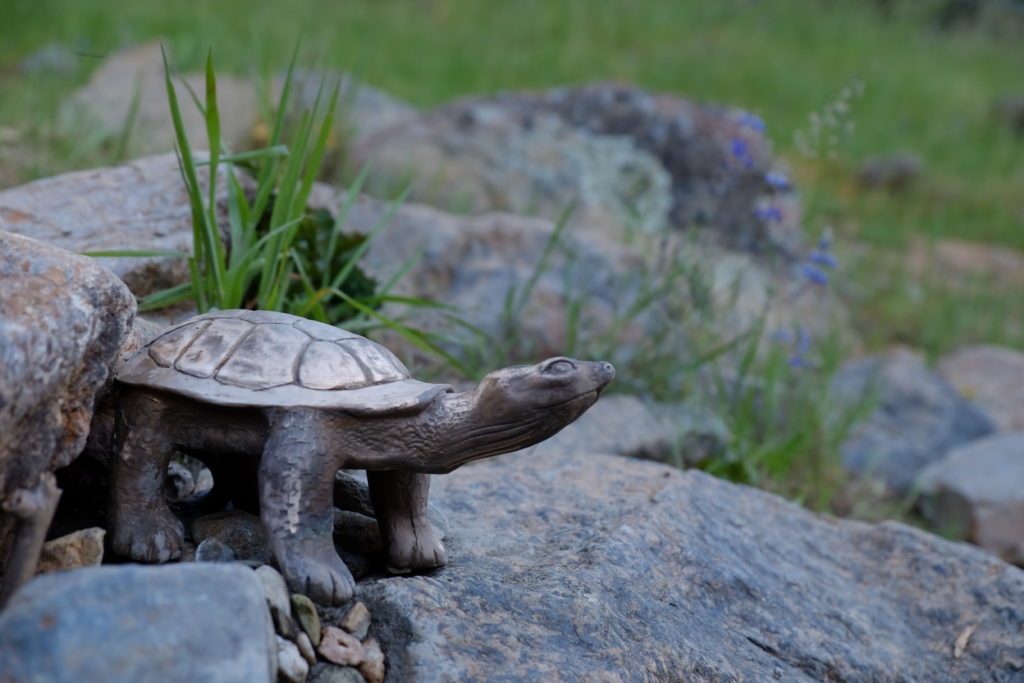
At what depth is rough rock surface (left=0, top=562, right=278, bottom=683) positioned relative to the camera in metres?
1.07

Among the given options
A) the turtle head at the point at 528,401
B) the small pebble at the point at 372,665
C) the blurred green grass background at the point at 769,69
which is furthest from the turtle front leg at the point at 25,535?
the blurred green grass background at the point at 769,69

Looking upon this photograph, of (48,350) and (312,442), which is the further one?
(312,442)

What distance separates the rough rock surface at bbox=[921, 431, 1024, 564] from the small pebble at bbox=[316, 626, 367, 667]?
2867 mm

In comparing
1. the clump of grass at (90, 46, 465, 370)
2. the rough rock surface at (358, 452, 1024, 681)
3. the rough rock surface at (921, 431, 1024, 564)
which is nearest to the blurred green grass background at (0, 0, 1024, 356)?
the clump of grass at (90, 46, 465, 370)

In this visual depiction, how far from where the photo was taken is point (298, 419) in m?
1.42

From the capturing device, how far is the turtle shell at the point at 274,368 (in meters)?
1.43

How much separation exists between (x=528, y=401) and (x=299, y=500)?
1.19ft

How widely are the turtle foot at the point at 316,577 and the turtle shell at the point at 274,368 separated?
216 millimetres

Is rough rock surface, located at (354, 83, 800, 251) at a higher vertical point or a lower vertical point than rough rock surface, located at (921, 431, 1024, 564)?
higher

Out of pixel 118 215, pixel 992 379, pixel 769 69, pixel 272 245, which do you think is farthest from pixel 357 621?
pixel 769 69

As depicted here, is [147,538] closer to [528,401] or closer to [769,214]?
[528,401]

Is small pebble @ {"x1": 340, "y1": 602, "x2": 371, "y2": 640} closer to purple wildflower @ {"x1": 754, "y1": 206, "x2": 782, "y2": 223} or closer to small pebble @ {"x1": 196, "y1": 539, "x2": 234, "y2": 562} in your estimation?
small pebble @ {"x1": 196, "y1": 539, "x2": 234, "y2": 562}

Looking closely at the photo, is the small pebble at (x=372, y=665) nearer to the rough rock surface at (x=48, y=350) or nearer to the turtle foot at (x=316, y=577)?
the turtle foot at (x=316, y=577)

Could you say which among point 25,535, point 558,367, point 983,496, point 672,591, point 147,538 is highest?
point 558,367
